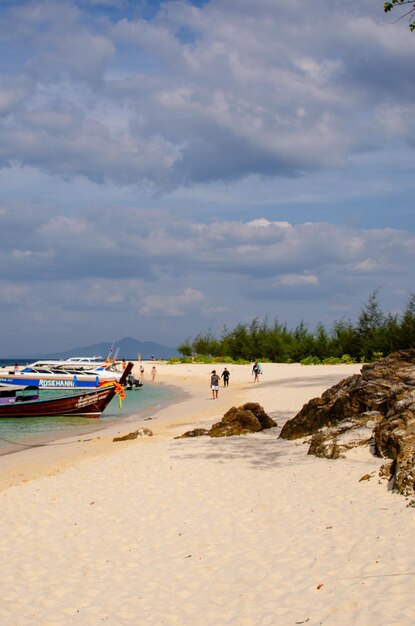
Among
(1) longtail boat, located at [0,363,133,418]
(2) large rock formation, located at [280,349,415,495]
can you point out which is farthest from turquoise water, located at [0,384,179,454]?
(2) large rock formation, located at [280,349,415,495]

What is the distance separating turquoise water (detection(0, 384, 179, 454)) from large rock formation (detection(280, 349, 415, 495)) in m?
12.2

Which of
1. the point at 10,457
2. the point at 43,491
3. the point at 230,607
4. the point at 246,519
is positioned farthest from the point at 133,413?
the point at 230,607

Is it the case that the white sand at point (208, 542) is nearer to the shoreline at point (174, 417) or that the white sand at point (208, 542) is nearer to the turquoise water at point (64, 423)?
the shoreline at point (174, 417)

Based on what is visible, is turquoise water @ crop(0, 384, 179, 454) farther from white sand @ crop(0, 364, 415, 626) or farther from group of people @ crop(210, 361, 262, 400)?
white sand @ crop(0, 364, 415, 626)

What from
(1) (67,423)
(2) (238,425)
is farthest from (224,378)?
(2) (238,425)

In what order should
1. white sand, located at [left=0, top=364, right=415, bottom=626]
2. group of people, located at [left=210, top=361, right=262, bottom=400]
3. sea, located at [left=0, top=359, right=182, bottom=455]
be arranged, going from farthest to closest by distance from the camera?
group of people, located at [left=210, top=361, right=262, bottom=400], sea, located at [left=0, top=359, right=182, bottom=455], white sand, located at [left=0, top=364, right=415, bottom=626]

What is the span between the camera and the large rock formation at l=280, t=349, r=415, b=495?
1134 centimetres

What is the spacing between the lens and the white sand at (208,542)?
24.2ft

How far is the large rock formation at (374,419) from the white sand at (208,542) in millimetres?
476

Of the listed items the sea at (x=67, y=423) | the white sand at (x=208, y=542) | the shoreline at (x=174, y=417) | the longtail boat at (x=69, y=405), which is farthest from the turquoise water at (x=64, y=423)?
the white sand at (x=208, y=542)

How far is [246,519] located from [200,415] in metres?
19.3

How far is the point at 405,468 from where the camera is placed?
10.6 metres

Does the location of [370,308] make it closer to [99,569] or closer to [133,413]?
[133,413]

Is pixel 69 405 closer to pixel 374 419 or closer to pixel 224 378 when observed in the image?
pixel 224 378
